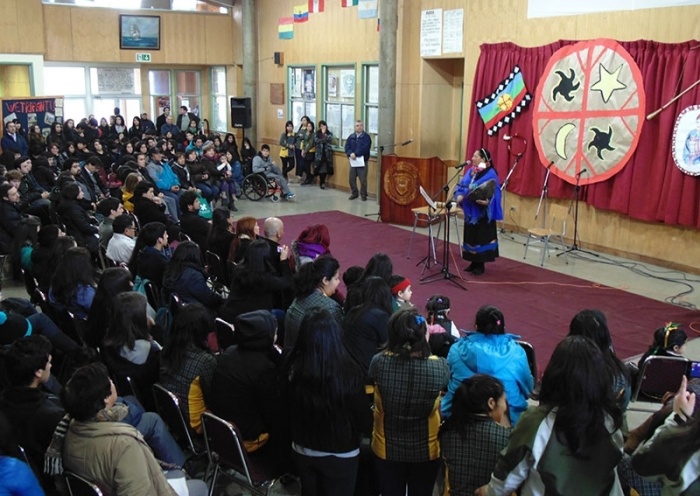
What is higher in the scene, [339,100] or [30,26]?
[30,26]

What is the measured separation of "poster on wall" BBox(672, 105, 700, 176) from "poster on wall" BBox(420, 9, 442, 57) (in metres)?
4.12

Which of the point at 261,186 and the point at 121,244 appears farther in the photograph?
the point at 261,186

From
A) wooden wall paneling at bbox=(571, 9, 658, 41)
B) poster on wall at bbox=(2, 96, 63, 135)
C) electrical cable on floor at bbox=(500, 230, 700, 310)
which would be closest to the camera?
electrical cable on floor at bbox=(500, 230, 700, 310)

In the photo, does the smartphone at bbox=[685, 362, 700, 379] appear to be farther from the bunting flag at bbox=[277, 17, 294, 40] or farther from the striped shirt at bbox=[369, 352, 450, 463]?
the bunting flag at bbox=[277, 17, 294, 40]

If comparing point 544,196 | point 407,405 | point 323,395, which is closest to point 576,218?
point 544,196

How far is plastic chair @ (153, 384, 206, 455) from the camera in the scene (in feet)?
10.3

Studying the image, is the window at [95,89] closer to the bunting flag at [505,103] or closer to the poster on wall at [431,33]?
the poster on wall at [431,33]

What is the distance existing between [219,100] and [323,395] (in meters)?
15.5

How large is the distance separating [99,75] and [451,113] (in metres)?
9.13

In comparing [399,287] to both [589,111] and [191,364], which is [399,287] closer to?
[191,364]

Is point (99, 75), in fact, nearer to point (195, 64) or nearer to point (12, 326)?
point (195, 64)

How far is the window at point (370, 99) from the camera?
40.0 ft

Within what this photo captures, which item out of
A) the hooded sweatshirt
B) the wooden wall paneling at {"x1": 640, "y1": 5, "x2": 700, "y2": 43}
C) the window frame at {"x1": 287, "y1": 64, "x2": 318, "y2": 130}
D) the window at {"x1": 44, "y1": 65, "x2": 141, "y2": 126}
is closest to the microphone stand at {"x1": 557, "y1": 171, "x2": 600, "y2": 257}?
the wooden wall paneling at {"x1": 640, "y1": 5, "x2": 700, "y2": 43}

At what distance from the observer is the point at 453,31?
33.5 feet
